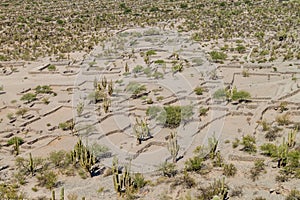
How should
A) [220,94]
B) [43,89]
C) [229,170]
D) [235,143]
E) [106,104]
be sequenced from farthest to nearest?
1. [43,89]
2. [220,94]
3. [106,104]
4. [235,143]
5. [229,170]

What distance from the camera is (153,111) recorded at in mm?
29188

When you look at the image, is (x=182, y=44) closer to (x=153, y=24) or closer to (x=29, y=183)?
(x=153, y=24)

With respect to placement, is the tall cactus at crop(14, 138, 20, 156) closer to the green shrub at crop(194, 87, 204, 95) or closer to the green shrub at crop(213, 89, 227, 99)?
the green shrub at crop(194, 87, 204, 95)

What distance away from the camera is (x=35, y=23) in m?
66.8

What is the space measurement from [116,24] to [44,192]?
4631 cm

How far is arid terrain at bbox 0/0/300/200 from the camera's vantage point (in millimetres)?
20344

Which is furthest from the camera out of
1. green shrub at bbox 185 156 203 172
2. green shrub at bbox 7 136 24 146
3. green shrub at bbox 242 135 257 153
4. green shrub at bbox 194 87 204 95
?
green shrub at bbox 194 87 204 95

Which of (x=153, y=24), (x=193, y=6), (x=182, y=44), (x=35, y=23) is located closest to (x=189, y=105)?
(x=182, y=44)

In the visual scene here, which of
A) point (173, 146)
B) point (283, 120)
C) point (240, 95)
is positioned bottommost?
point (173, 146)

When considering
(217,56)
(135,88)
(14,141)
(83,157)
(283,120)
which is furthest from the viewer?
(217,56)

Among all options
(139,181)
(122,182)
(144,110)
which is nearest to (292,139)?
(139,181)

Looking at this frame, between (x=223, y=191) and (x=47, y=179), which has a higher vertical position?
(x=223, y=191)

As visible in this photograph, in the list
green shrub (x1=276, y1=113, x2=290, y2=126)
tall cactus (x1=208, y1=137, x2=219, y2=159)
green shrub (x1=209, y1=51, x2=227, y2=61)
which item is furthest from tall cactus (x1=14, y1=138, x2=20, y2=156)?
green shrub (x1=209, y1=51, x2=227, y2=61)

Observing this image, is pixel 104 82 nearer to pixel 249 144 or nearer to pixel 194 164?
pixel 249 144
